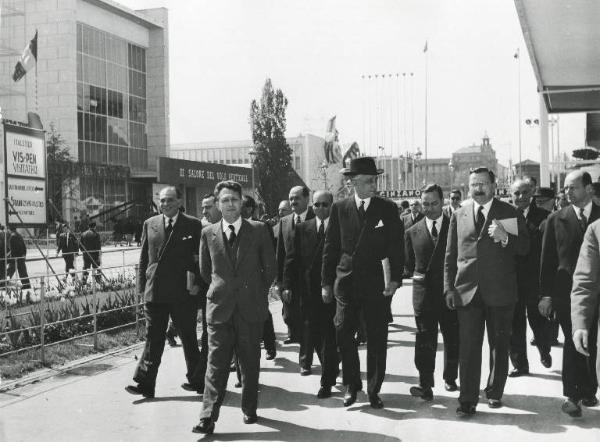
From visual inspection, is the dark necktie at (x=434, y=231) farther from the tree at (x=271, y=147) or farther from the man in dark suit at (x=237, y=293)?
the tree at (x=271, y=147)

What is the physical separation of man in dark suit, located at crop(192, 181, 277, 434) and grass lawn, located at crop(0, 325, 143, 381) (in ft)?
9.75

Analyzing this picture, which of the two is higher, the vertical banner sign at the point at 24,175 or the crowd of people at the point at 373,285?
the vertical banner sign at the point at 24,175

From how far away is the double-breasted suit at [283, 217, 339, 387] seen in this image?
694cm

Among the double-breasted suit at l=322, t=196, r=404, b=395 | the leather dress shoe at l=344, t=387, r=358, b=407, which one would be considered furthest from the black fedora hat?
the leather dress shoe at l=344, t=387, r=358, b=407

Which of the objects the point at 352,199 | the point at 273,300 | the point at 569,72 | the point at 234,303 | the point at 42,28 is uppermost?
the point at 42,28

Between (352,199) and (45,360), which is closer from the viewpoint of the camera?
(352,199)

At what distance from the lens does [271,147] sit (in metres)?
58.4

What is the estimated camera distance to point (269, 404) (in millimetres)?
6223


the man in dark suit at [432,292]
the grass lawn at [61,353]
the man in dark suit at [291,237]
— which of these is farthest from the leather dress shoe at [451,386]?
the grass lawn at [61,353]

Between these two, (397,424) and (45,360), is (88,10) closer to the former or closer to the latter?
(45,360)

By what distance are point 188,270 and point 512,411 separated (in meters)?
3.14

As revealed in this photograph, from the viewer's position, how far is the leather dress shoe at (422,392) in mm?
6221

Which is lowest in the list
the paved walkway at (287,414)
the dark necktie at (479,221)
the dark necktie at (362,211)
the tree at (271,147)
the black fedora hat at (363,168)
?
the paved walkway at (287,414)

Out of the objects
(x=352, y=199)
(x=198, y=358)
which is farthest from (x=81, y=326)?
(x=352, y=199)
